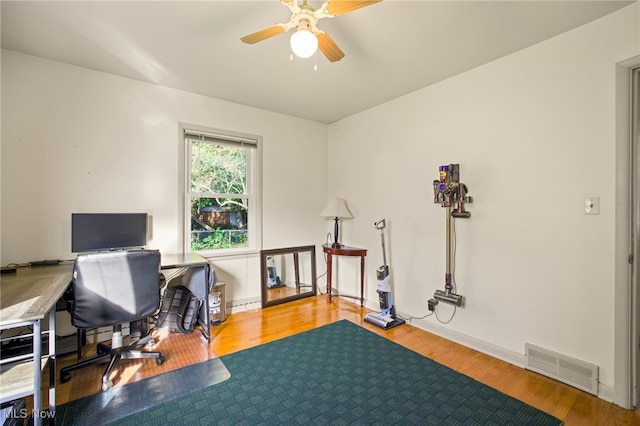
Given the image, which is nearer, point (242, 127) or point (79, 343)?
point (79, 343)

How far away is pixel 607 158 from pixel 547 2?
1.11m

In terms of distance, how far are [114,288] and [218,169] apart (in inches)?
74.0

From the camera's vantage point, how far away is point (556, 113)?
220 cm

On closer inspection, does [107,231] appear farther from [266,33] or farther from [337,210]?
[337,210]

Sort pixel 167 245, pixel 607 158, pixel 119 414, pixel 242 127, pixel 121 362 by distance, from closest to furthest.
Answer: pixel 119 414 < pixel 607 158 < pixel 121 362 < pixel 167 245 < pixel 242 127

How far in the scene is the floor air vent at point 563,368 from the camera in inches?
79.0

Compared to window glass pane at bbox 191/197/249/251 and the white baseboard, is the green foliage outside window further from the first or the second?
the white baseboard

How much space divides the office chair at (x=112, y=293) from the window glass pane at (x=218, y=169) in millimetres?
1425

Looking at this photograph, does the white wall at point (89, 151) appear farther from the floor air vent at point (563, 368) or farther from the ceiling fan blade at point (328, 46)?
the floor air vent at point (563, 368)

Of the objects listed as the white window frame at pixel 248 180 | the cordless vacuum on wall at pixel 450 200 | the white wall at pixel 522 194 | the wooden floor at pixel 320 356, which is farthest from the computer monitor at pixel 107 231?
the cordless vacuum on wall at pixel 450 200

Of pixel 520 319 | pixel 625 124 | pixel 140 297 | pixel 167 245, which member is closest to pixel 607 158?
pixel 625 124

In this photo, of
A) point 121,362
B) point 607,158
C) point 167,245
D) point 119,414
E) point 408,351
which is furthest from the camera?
point 167,245

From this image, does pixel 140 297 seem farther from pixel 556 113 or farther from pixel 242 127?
pixel 556 113

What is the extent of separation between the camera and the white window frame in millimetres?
3289
